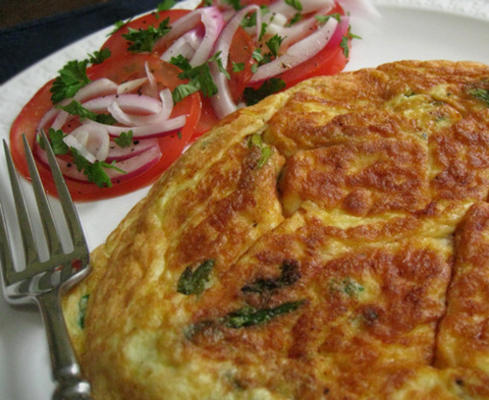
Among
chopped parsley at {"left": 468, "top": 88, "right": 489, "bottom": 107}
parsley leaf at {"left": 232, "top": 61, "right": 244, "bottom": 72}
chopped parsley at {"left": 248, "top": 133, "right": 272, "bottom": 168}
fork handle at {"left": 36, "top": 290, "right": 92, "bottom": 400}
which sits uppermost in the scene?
chopped parsley at {"left": 468, "top": 88, "right": 489, "bottom": 107}

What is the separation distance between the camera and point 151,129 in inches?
159

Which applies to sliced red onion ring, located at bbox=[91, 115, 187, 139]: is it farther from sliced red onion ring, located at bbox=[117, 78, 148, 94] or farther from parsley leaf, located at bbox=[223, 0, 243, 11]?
parsley leaf, located at bbox=[223, 0, 243, 11]

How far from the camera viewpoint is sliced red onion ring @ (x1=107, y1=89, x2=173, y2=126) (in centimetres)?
408

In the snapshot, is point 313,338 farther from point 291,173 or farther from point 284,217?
point 291,173

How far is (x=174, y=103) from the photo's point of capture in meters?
4.23

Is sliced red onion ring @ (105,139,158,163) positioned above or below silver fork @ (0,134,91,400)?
above

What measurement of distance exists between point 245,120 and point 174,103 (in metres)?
1.19

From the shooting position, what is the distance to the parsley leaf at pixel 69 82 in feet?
14.0

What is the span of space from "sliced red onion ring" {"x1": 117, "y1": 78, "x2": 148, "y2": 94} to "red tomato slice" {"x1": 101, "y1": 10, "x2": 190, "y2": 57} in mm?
451

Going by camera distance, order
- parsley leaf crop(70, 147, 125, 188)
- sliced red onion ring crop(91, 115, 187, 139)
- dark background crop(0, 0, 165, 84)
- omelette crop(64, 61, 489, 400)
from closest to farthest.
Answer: omelette crop(64, 61, 489, 400) → parsley leaf crop(70, 147, 125, 188) → sliced red onion ring crop(91, 115, 187, 139) → dark background crop(0, 0, 165, 84)

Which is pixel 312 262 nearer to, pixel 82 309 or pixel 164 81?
pixel 82 309

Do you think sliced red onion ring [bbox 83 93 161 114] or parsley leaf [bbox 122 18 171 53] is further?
parsley leaf [bbox 122 18 171 53]

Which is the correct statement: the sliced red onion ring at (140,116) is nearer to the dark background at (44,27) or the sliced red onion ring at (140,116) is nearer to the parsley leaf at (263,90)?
the parsley leaf at (263,90)

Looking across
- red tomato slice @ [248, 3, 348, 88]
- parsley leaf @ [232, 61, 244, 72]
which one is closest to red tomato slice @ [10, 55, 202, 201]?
parsley leaf @ [232, 61, 244, 72]
